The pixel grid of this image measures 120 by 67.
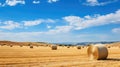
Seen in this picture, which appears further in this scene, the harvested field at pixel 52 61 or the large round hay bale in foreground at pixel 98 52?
the large round hay bale in foreground at pixel 98 52

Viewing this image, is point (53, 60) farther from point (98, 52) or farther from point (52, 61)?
point (98, 52)

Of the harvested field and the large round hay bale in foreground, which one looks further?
the large round hay bale in foreground

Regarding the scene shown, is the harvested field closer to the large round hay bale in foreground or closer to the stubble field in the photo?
the stubble field

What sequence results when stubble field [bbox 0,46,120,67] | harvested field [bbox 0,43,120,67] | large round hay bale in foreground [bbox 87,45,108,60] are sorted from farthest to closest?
1. large round hay bale in foreground [bbox 87,45,108,60]
2. stubble field [bbox 0,46,120,67]
3. harvested field [bbox 0,43,120,67]

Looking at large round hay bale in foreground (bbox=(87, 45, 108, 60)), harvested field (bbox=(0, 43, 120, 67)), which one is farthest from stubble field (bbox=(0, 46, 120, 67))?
large round hay bale in foreground (bbox=(87, 45, 108, 60))

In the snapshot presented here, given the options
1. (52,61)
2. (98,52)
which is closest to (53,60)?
(52,61)

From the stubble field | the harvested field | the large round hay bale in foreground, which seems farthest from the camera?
the large round hay bale in foreground

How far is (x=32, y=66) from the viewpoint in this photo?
1697cm

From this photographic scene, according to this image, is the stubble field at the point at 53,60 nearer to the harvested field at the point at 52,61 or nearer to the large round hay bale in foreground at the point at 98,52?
the harvested field at the point at 52,61

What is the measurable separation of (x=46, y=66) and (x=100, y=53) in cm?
792

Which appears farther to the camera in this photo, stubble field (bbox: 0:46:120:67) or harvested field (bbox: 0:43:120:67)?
stubble field (bbox: 0:46:120:67)

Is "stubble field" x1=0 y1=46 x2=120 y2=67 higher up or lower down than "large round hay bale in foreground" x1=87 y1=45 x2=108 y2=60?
lower down

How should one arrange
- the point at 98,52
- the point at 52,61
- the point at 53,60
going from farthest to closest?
the point at 98,52 → the point at 53,60 → the point at 52,61

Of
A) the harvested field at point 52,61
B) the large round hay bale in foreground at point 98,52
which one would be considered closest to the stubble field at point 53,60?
the harvested field at point 52,61
